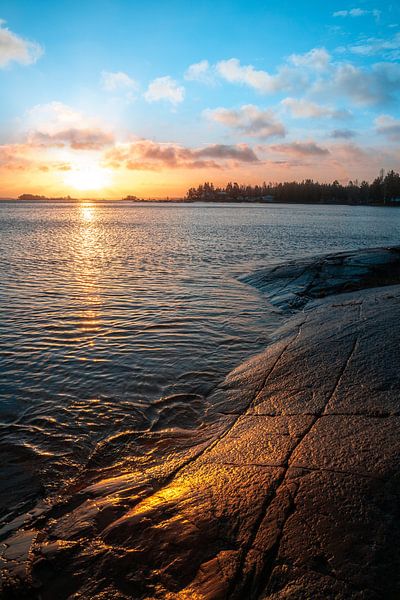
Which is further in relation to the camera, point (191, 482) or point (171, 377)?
point (171, 377)

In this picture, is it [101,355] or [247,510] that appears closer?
[247,510]

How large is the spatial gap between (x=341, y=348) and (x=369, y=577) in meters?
4.66

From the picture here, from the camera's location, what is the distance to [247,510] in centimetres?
336

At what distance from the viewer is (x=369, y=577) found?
100 inches

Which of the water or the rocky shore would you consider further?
the water

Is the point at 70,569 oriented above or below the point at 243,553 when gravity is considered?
below

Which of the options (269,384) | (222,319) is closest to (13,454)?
(269,384)

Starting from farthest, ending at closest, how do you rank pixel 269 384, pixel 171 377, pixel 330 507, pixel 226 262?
1. pixel 226 262
2. pixel 171 377
3. pixel 269 384
4. pixel 330 507

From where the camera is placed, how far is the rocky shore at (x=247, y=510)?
2732 mm

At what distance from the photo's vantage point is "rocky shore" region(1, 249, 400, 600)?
273cm

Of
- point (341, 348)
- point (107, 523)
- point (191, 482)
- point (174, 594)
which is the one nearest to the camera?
point (174, 594)

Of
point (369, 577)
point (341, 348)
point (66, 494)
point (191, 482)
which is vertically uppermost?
point (341, 348)

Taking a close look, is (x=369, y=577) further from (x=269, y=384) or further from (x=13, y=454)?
(x=13, y=454)

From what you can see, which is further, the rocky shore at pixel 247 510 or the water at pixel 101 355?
the water at pixel 101 355
